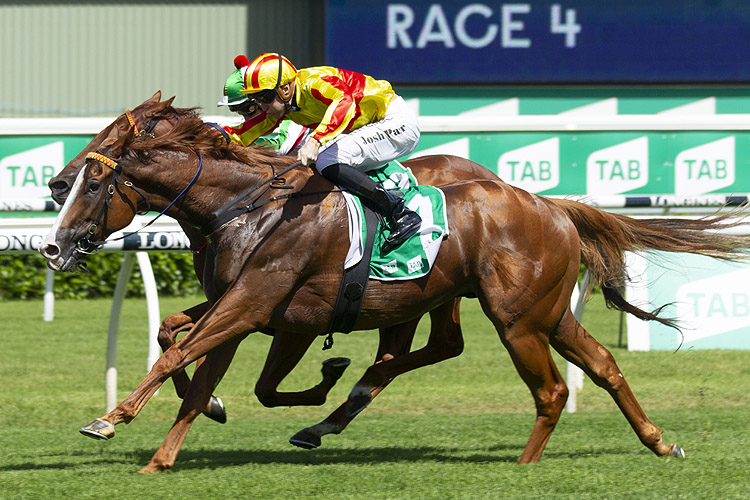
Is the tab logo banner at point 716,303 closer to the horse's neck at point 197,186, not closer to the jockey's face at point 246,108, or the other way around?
the jockey's face at point 246,108

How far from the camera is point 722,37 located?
1334 cm

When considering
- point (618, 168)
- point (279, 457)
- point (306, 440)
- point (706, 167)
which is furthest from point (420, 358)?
point (706, 167)

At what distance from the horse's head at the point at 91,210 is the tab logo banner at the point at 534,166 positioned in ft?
16.7

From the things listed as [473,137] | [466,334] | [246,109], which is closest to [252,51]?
[473,137]

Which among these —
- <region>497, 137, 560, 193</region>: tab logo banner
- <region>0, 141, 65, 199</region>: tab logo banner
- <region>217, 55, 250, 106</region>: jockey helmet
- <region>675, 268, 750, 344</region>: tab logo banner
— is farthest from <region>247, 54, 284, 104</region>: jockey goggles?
<region>497, 137, 560, 193</region>: tab logo banner

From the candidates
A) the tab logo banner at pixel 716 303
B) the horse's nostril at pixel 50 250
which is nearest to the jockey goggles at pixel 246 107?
the horse's nostril at pixel 50 250

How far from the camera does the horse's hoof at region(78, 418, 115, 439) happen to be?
393cm

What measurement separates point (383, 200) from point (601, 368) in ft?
3.85

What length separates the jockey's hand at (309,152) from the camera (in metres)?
4.37

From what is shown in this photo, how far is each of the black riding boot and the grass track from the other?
2.95 ft

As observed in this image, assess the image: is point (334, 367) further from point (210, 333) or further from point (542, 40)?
point (542, 40)

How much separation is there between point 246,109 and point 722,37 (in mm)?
9891

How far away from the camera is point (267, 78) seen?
4539 millimetres

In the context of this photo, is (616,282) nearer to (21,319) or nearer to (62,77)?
(21,319)
